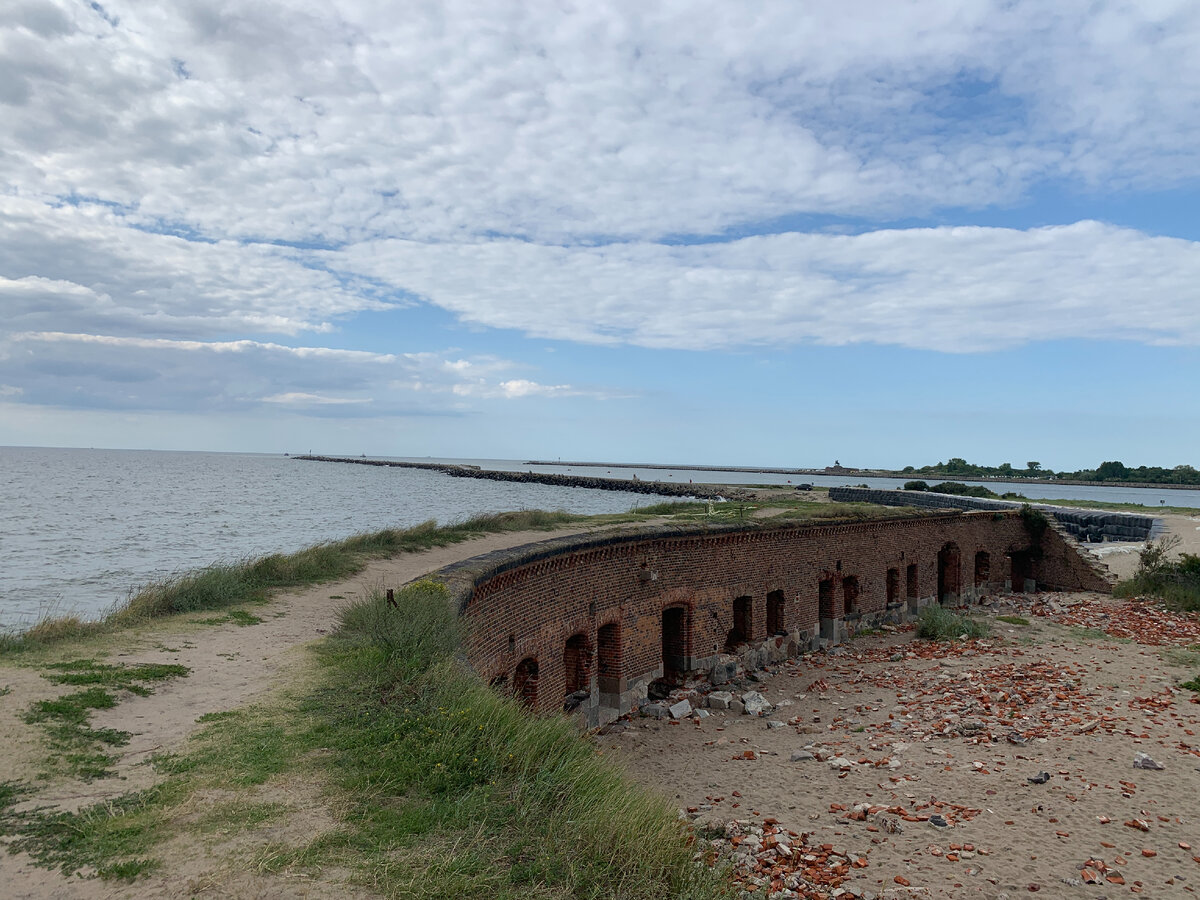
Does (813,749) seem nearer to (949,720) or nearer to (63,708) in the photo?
(949,720)

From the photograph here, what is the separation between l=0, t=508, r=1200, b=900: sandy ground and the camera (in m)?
5.49

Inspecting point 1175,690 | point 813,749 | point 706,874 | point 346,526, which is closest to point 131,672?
Result: point 706,874

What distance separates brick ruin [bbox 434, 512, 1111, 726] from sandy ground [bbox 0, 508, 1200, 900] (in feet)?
4.68

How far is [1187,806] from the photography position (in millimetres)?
9352

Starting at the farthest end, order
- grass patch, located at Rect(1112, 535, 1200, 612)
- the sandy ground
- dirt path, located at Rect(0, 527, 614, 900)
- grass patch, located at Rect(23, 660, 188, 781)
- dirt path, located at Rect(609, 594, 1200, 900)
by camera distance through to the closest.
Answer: grass patch, located at Rect(1112, 535, 1200, 612) < dirt path, located at Rect(609, 594, 1200, 900) < grass patch, located at Rect(23, 660, 188, 781) < the sandy ground < dirt path, located at Rect(0, 527, 614, 900)

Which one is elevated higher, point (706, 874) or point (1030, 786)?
point (706, 874)

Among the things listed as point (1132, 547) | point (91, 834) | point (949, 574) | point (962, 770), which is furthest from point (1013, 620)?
point (91, 834)

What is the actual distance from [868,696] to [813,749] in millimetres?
4061

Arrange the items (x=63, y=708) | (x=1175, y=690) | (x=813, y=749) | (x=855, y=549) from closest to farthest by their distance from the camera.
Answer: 1. (x=63, y=708)
2. (x=813, y=749)
3. (x=1175, y=690)
4. (x=855, y=549)

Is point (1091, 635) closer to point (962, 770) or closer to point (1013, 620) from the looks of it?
point (1013, 620)

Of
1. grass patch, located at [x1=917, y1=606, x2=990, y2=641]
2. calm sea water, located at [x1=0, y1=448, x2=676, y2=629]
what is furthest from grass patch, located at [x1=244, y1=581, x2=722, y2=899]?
grass patch, located at [x1=917, y1=606, x2=990, y2=641]

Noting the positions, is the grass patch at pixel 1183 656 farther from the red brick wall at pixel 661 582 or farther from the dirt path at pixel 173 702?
the dirt path at pixel 173 702

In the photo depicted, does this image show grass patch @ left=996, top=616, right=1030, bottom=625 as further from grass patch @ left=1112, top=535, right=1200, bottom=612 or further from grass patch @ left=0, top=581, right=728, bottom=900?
grass patch @ left=0, top=581, right=728, bottom=900

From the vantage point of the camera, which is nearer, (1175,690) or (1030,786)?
(1030,786)
